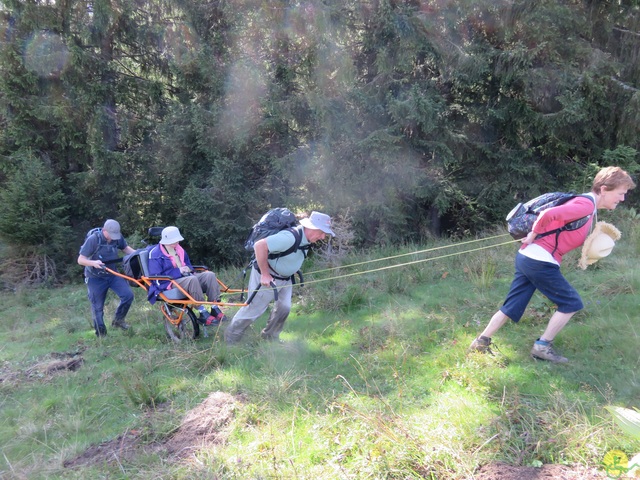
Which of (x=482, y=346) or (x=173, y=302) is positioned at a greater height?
(x=173, y=302)

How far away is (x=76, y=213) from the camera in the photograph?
1270 cm

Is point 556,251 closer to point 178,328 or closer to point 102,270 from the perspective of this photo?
point 178,328

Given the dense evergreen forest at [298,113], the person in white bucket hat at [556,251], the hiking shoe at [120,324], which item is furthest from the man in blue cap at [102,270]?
the person in white bucket hat at [556,251]

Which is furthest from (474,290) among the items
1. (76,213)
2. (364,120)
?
(76,213)

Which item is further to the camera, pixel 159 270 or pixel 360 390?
pixel 159 270

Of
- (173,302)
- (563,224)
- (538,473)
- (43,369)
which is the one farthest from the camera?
(173,302)

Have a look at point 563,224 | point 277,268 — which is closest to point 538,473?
point 563,224

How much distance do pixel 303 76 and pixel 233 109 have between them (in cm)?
190

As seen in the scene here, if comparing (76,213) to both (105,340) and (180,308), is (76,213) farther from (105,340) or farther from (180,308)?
Answer: (180,308)

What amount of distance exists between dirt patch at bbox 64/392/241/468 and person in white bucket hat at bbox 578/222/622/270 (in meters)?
3.50

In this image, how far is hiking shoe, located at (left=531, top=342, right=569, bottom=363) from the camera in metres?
4.14

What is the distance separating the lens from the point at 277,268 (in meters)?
5.10

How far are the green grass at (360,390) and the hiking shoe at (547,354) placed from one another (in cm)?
8

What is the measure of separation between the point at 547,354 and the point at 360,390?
1.82 metres
